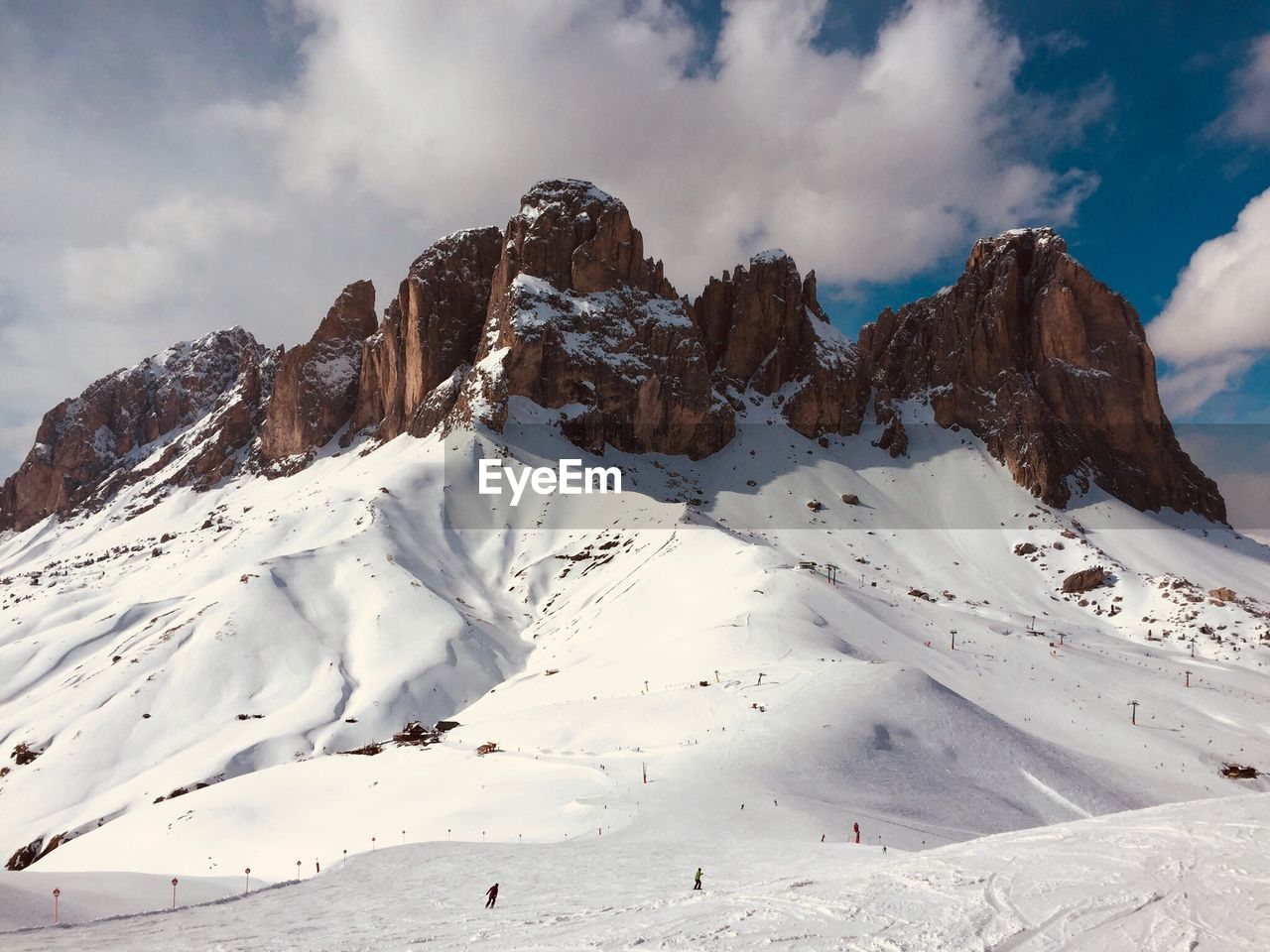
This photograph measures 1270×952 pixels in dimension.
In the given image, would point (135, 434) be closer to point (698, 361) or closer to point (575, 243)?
point (575, 243)

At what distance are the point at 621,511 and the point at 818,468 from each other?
43894 millimetres

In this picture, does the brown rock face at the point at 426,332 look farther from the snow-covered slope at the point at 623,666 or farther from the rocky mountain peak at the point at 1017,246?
the rocky mountain peak at the point at 1017,246

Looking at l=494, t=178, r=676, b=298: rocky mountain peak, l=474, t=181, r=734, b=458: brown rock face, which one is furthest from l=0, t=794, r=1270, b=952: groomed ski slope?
l=494, t=178, r=676, b=298: rocky mountain peak

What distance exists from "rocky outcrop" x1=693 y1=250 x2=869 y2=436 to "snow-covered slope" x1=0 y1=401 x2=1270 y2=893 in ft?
44.9

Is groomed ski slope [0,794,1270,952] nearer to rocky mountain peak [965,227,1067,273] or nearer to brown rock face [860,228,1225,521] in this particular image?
brown rock face [860,228,1225,521]

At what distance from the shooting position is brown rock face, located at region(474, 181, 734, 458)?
121 m

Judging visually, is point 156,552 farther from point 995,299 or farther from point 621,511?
point 995,299

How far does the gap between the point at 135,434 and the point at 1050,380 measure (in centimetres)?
20277

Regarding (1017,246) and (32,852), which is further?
(1017,246)

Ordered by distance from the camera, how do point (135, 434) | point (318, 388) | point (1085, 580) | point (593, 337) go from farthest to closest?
point (135, 434), point (318, 388), point (593, 337), point (1085, 580)

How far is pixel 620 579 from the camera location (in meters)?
79.9

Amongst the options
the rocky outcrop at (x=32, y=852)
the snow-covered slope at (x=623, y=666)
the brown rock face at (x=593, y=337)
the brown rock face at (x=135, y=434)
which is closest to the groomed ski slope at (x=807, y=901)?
the snow-covered slope at (x=623, y=666)

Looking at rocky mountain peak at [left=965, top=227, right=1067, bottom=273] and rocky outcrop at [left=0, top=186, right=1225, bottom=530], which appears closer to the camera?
rocky outcrop at [left=0, top=186, right=1225, bottom=530]

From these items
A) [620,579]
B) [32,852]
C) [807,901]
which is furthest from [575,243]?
[807,901]
